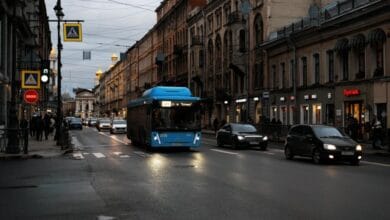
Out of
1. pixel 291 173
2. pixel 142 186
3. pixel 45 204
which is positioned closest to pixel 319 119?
pixel 291 173

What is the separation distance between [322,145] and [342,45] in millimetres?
18635

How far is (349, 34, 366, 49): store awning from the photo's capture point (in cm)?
3528

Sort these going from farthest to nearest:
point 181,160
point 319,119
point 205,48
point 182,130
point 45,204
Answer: point 205,48, point 319,119, point 182,130, point 181,160, point 45,204

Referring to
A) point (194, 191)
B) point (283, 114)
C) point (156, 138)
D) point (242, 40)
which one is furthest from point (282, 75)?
point (194, 191)

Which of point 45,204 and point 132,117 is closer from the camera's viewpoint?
point 45,204

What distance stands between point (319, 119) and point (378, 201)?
30.8m

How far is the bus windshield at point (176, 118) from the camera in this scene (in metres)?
27.5

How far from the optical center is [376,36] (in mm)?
33594

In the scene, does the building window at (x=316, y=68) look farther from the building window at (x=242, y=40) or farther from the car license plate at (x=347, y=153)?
the car license plate at (x=347, y=153)

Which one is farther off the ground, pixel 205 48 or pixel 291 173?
pixel 205 48

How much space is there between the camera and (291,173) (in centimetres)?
1694

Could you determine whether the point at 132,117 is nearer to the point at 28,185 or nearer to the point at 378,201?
the point at 28,185

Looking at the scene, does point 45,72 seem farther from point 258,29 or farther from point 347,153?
point 258,29

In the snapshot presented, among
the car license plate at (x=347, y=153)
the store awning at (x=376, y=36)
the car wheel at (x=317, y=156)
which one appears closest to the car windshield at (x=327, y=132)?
the car wheel at (x=317, y=156)
